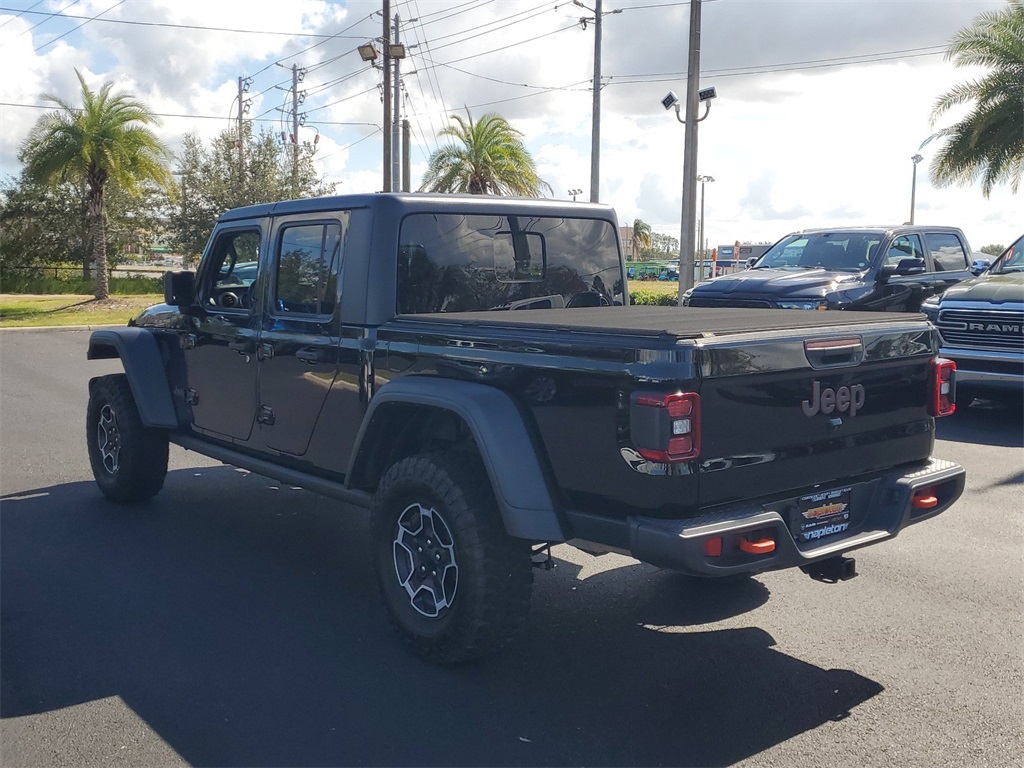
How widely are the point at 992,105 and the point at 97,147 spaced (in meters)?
20.8

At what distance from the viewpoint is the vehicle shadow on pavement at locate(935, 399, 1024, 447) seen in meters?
9.27

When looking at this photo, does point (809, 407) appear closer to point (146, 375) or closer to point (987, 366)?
point (146, 375)

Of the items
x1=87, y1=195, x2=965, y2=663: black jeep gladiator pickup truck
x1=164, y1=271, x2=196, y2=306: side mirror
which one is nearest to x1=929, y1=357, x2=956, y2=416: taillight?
x1=87, y1=195, x2=965, y2=663: black jeep gladiator pickup truck

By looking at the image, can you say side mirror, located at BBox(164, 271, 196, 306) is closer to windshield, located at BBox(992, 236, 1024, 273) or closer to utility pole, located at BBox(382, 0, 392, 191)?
windshield, located at BBox(992, 236, 1024, 273)

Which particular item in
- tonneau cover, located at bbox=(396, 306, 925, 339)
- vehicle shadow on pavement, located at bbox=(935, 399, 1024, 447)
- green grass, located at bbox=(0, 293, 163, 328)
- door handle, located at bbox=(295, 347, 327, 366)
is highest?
tonneau cover, located at bbox=(396, 306, 925, 339)

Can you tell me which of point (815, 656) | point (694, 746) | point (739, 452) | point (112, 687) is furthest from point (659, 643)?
point (112, 687)

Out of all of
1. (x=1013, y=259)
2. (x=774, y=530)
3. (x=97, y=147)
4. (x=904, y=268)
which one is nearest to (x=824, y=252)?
(x=904, y=268)

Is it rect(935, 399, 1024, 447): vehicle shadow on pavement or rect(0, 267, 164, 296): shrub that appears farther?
rect(0, 267, 164, 296): shrub

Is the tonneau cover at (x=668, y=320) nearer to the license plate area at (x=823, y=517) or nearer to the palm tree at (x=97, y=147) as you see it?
the license plate area at (x=823, y=517)

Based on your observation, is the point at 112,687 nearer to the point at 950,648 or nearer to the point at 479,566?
the point at 479,566

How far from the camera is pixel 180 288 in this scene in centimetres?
617

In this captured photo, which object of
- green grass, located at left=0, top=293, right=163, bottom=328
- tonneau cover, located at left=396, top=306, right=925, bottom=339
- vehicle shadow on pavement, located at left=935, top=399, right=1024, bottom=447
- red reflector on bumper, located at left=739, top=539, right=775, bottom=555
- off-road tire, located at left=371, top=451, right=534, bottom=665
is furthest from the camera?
green grass, located at left=0, top=293, right=163, bottom=328

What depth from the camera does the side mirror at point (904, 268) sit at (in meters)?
11.4

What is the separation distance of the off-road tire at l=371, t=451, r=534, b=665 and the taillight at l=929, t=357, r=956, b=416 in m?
1.95
